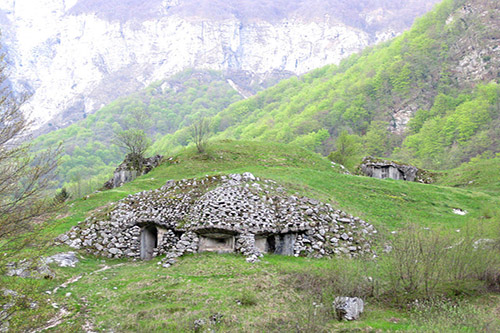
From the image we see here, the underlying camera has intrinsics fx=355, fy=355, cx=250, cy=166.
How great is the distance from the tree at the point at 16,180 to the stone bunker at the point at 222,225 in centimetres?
852

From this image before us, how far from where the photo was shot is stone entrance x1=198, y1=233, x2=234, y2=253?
17938 mm

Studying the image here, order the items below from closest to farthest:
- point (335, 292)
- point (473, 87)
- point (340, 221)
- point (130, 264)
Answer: point (335, 292)
point (130, 264)
point (340, 221)
point (473, 87)

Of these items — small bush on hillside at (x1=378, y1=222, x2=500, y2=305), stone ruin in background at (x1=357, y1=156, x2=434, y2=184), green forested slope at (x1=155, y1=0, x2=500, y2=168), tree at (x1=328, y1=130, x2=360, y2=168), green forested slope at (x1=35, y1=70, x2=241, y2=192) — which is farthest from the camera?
green forested slope at (x1=35, y1=70, x2=241, y2=192)

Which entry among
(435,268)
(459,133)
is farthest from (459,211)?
(459,133)

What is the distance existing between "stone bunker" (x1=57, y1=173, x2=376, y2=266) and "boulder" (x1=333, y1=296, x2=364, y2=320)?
224 inches

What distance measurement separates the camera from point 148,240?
20594 mm

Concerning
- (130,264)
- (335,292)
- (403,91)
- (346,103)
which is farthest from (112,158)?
(335,292)

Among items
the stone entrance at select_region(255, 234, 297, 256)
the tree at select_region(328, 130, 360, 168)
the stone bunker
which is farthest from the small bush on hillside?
the tree at select_region(328, 130, 360, 168)

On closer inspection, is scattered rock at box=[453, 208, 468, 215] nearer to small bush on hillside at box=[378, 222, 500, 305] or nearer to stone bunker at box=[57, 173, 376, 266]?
stone bunker at box=[57, 173, 376, 266]

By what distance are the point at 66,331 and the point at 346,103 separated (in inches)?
3679

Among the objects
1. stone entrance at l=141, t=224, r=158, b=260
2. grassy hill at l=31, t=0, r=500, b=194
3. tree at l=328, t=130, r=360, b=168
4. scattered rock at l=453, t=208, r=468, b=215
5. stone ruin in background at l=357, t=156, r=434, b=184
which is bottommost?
stone entrance at l=141, t=224, r=158, b=260

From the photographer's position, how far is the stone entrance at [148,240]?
20.0 meters

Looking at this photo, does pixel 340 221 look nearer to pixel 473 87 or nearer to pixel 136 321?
pixel 136 321

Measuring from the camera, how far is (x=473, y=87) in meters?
79.7
